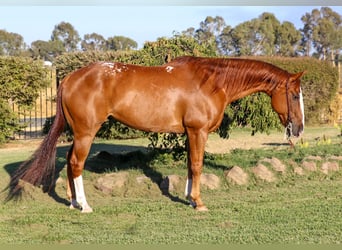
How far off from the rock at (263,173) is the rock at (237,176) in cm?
22

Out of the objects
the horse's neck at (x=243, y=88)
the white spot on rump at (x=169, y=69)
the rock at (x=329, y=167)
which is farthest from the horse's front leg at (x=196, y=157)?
the rock at (x=329, y=167)

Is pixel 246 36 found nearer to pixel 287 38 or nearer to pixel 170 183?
pixel 287 38

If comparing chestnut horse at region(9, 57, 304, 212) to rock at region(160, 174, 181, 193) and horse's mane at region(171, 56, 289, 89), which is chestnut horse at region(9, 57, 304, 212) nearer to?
horse's mane at region(171, 56, 289, 89)

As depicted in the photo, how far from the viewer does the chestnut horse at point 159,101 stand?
5680mm

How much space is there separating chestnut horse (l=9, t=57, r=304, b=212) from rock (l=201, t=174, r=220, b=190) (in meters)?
0.75

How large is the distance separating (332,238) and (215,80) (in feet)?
8.27

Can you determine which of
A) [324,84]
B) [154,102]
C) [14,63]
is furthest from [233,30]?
[154,102]

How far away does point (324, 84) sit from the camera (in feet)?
54.3

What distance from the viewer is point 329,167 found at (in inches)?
303

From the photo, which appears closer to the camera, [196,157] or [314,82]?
[196,157]

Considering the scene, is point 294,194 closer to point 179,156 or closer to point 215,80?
point 215,80

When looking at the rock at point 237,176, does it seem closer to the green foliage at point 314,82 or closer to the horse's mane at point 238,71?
the horse's mane at point 238,71

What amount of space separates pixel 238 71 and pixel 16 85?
8.23 m

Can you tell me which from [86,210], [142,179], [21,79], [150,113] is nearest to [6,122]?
[21,79]
